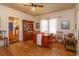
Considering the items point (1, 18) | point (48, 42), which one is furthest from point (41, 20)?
point (48, 42)

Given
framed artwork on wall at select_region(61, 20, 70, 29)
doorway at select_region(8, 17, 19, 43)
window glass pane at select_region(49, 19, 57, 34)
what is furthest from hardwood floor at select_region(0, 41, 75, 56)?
framed artwork on wall at select_region(61, 20, 70, 29)

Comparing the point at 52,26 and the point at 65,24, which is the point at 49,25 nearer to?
the point at 52,26

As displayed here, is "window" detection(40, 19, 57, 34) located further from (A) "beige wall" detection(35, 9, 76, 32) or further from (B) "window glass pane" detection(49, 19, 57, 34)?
(A) "beige wall" detection(35, 9, 76, 32)

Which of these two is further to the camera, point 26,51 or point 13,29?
point 26,51

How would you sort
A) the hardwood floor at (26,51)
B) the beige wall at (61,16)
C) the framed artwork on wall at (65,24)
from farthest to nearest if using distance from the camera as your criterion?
the framed artwork on wall at (65,24), the beige wall at (61,16), the hardwood floor at (26,51)

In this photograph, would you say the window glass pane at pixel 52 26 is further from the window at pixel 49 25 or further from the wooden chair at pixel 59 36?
the wooden chair at pixel 59 36

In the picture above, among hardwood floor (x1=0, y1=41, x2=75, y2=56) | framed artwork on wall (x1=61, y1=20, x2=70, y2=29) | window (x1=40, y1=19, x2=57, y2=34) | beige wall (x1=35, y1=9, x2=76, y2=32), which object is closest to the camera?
hardwood floor (x1=0, y1=41, x2=75, y2=56)

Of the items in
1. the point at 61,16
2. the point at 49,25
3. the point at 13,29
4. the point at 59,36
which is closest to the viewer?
the point at 13,29

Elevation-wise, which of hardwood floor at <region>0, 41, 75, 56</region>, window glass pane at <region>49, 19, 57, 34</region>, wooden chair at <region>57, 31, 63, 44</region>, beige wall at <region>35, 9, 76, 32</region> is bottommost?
hardwood floor at <region>0, 41, 75, 56</region>

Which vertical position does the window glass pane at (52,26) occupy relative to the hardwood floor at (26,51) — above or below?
above

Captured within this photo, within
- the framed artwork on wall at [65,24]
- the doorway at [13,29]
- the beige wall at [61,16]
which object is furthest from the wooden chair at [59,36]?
the doorway at [13,29]

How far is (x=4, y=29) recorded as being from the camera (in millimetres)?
2385

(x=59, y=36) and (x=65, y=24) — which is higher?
(x=65, y=24)

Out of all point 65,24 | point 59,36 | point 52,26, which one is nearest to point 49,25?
point 52,26
